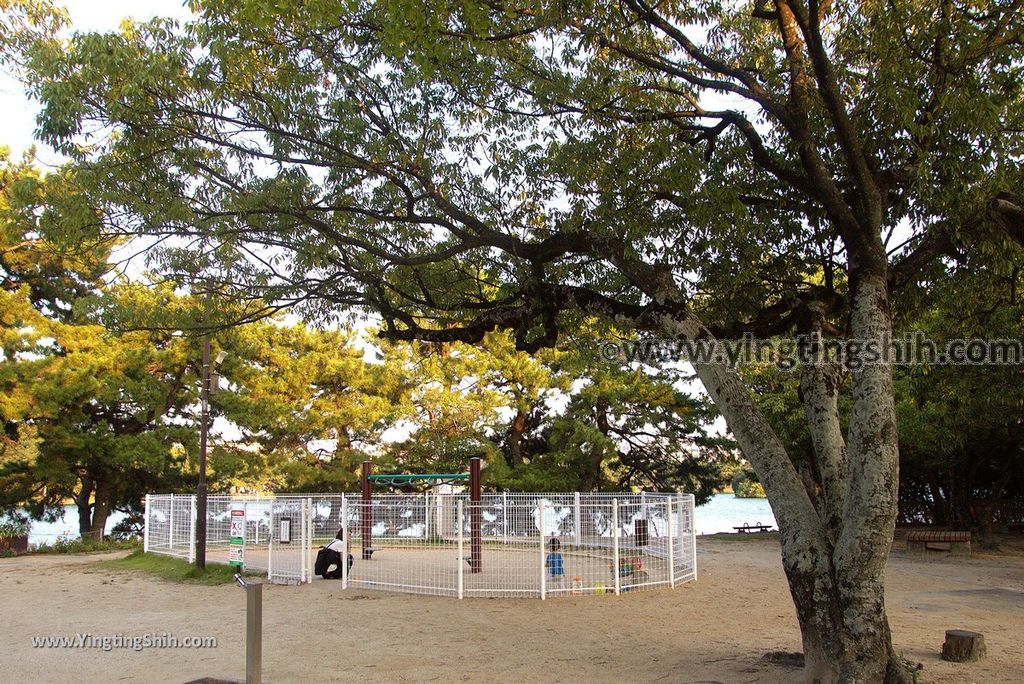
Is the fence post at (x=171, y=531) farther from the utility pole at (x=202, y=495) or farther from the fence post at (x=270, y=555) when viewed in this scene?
the fence post at (x=270, y=555)

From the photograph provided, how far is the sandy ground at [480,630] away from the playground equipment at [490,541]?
1.62 ft

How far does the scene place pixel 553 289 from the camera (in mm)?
9305

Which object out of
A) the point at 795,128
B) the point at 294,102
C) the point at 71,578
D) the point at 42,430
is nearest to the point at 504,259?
the point at 294,102

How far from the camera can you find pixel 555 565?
13.1 metres

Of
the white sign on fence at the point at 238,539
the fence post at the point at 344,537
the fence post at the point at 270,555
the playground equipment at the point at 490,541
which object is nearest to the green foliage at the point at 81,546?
the white sign on fence at the point at 238,539

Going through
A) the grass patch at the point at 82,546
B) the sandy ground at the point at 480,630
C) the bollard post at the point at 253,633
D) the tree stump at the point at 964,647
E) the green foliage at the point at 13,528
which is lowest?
the grass patch at the point at 82,546

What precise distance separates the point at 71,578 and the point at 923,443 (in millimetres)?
19906

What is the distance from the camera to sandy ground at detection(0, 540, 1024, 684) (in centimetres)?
762

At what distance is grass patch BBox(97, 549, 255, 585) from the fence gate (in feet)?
3.05

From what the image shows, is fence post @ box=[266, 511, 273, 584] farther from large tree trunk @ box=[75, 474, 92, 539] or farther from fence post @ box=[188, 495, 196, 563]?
large tree trunk @ box=[75, 474, 92, 539]

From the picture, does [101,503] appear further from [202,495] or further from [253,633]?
[253,633]

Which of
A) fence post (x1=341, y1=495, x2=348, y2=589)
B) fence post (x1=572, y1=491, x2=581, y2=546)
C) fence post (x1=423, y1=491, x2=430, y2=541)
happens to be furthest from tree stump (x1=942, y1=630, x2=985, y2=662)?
fence post (x1=341, y1=495, x2=348, y2=589)

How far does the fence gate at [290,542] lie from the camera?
48.2ft

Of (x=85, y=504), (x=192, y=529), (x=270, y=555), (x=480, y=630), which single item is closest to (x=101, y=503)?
(x=85, y=504)
